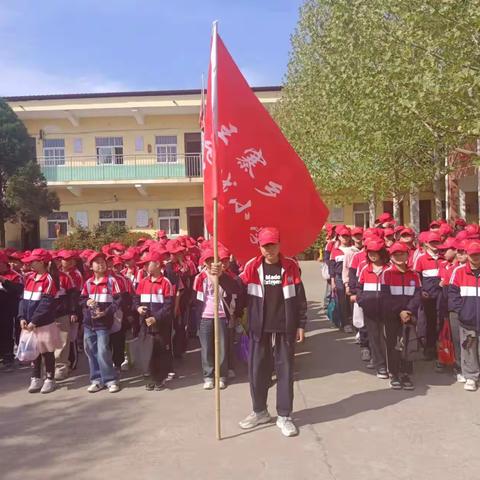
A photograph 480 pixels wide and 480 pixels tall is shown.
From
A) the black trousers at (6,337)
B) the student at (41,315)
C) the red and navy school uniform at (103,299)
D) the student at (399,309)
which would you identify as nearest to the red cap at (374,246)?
the student at (399,309)

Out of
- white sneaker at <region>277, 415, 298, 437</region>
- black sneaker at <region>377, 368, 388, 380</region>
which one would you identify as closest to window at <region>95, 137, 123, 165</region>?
black sneaker at <region>377, 368, 388, 380</region>

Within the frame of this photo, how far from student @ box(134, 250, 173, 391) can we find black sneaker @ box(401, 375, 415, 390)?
272cm

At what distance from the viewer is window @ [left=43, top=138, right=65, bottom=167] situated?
1156 inches

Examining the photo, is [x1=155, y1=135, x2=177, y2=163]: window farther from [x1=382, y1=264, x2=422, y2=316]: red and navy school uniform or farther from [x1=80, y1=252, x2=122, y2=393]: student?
[x1=382, y1=264, x2=422, y2=316]: red and navy school uniform

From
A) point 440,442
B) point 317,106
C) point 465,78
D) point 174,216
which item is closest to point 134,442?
point 440,442

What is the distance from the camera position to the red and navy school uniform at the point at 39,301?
652 cm

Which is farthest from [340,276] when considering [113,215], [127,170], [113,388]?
[113,215]

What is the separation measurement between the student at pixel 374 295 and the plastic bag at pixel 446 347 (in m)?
0.76

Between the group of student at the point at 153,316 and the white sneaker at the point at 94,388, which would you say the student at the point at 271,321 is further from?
the white sneaker at the point at 94,388

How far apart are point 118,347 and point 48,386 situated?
0.95m

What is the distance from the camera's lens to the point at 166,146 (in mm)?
29562

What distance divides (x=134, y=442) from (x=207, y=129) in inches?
117

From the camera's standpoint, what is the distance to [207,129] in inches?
213

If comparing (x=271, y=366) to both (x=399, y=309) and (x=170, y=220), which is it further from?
(x=170, y=220)
